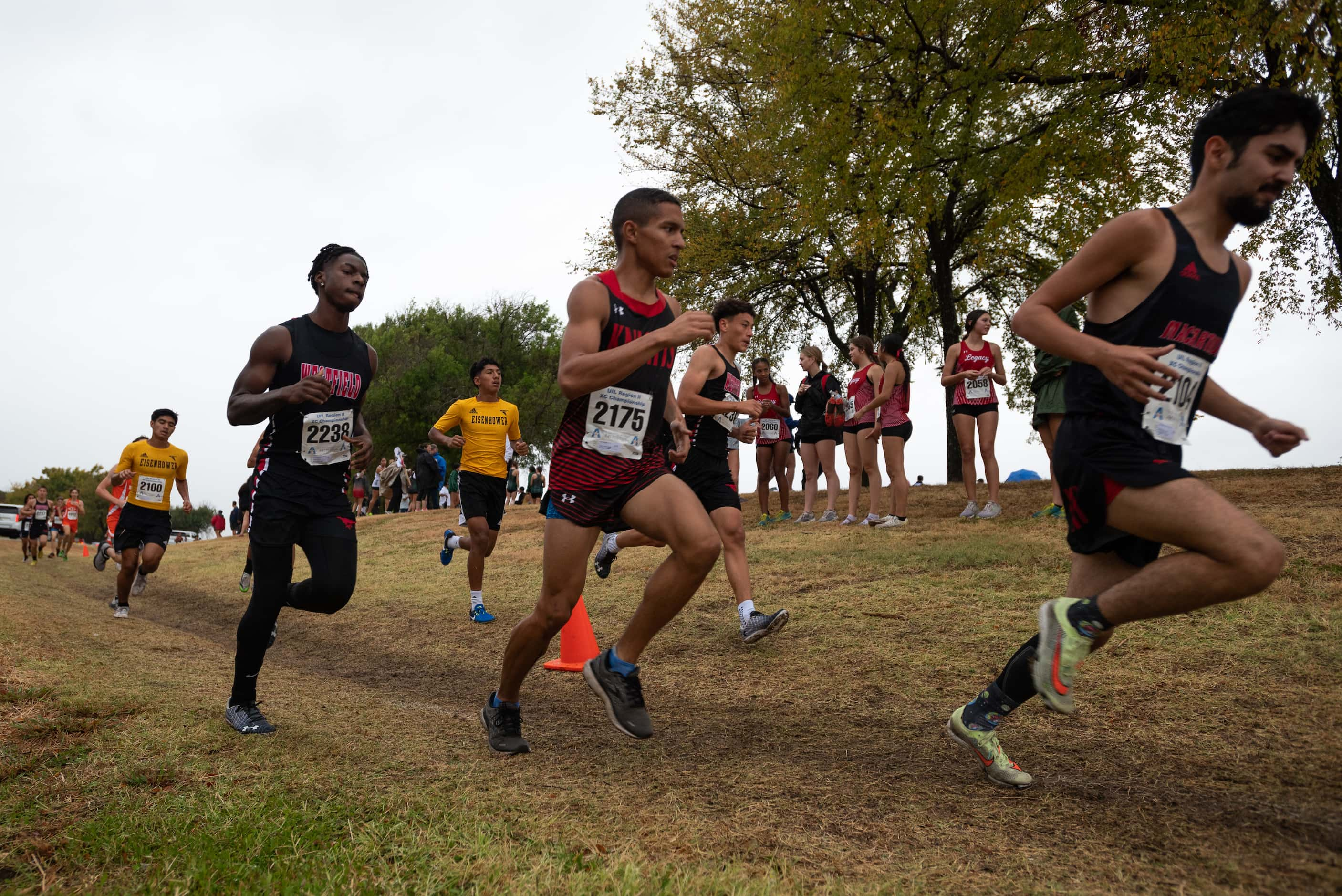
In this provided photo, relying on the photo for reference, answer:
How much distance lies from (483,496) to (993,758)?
648 cm

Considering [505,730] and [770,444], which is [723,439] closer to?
[505,730]

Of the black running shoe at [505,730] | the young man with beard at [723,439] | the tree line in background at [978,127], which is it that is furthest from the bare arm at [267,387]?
the tree line in background at [978,127]

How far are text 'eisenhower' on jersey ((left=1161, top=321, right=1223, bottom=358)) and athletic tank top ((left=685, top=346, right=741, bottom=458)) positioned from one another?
11.9ft

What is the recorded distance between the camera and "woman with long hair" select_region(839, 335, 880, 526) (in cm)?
1123

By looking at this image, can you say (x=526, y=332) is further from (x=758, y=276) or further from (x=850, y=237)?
(x=850, y=237)

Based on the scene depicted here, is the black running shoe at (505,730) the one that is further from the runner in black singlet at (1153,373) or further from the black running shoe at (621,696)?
the runner in black singlet at (1153,373)

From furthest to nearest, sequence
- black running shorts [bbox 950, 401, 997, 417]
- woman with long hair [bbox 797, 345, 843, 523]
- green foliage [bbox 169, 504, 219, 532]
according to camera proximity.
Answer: green foliage [bbox 169, 504, 219, 532], woman with long hair [bbox 797, 345, 843, 523], black running shorts [bbox 950, 401, 997, 417]

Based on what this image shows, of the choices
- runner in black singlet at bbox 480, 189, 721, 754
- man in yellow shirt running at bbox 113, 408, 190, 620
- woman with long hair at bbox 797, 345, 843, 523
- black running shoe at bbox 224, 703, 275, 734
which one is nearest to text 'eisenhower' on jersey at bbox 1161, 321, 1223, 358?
runner in black singlet at bbox 480, 189, 721, 754

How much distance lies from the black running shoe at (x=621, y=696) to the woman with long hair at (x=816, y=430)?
27.6 ft

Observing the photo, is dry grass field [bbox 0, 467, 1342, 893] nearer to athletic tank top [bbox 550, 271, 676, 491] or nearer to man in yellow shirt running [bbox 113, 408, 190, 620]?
athletic tank top [bbox 550, 271, 676, 491]

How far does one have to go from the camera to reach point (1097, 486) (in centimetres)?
309

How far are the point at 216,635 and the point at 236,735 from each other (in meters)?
6.26

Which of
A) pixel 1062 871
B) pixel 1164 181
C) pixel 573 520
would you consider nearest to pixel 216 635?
pixel 573 520

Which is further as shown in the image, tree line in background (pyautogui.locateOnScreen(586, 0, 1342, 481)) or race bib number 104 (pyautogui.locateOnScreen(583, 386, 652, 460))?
tree line in background (pyautogui.locateOnScreen(586, 0, 1342, 481))
